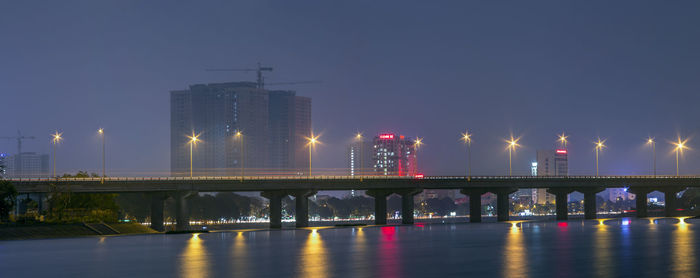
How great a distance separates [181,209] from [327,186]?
29090mm

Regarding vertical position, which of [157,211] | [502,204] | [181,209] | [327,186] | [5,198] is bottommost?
[502,204]

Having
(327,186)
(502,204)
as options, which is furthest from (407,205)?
(502,204)

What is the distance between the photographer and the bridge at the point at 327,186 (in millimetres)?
126000

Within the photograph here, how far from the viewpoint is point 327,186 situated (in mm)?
147750

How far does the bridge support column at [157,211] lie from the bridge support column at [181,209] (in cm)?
277

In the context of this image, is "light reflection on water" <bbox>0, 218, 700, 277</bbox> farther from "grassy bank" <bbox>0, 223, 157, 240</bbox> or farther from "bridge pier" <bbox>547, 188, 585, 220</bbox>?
"bridge pier" <bbox>547, 188, 585, 220</bbox>

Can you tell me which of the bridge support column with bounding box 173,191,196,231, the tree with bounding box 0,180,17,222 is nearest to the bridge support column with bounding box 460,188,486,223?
the bridge support column with bounding box 173,191,196,231

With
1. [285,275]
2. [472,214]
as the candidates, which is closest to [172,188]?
[472,214]

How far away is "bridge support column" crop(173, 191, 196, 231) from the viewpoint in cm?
13000

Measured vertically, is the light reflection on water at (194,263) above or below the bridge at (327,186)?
below

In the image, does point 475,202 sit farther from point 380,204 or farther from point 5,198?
point 5,198

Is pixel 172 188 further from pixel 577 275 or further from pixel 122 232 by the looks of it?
pixel 577 275

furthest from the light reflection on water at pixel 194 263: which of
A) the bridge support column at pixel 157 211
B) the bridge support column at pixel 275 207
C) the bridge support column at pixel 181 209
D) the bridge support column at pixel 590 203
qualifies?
the bridge support column at pixel 590 203

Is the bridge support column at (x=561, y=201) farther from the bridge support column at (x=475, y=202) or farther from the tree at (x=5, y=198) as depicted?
the tree at (x=5, y=198)
